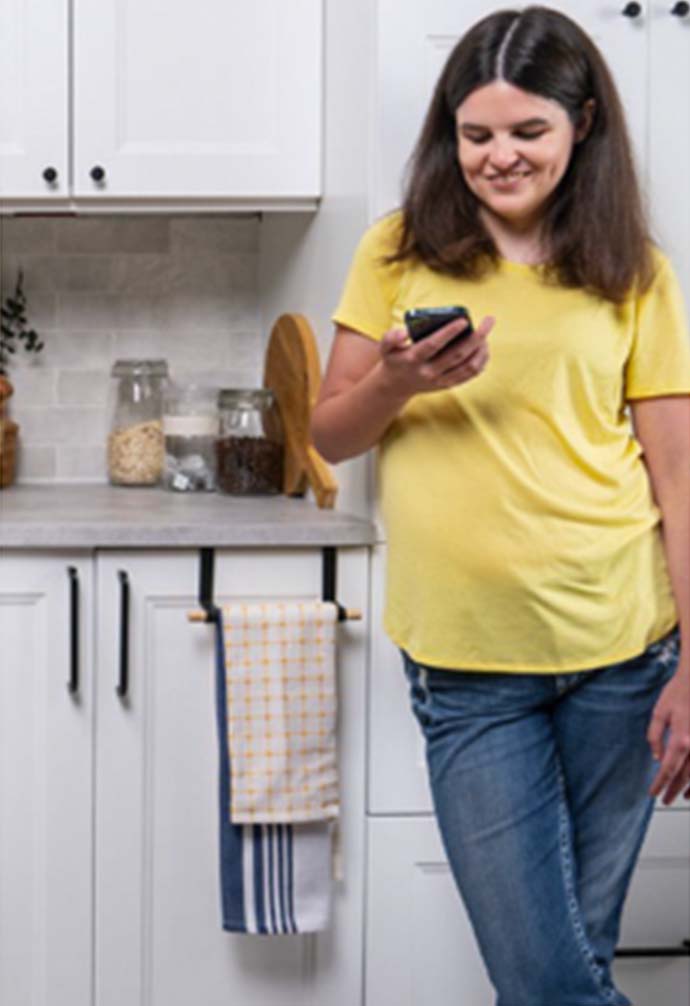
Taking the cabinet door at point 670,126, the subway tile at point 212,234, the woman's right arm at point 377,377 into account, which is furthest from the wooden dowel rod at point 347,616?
the subway tile at point 212,234

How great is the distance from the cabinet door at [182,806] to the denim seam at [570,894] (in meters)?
0.62

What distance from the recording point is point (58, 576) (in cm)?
224

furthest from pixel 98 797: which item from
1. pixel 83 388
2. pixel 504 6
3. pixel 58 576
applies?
pixel 504 6

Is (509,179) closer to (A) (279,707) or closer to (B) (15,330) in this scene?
(A) (279,707)

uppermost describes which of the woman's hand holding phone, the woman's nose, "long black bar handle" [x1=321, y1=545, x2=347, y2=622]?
the woman's nose

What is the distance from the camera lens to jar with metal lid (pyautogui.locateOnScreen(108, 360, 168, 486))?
2875 millimetres

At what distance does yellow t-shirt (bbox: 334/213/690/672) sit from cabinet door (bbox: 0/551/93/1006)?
0.66 m

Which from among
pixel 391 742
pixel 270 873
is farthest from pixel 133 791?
pixel 391 742

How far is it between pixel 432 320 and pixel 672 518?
1.22ft

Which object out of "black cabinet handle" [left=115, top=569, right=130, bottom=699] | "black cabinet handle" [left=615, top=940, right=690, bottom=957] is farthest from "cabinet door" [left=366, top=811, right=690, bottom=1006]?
"black cabinet handle" [left=115, top=569, right=130, bottom=699]

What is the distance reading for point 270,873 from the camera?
2244 millimetres

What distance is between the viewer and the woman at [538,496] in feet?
5.52

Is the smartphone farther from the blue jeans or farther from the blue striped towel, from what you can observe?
the blue striped towel

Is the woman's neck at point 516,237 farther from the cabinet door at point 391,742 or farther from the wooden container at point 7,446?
the wooden container at point 7,446
